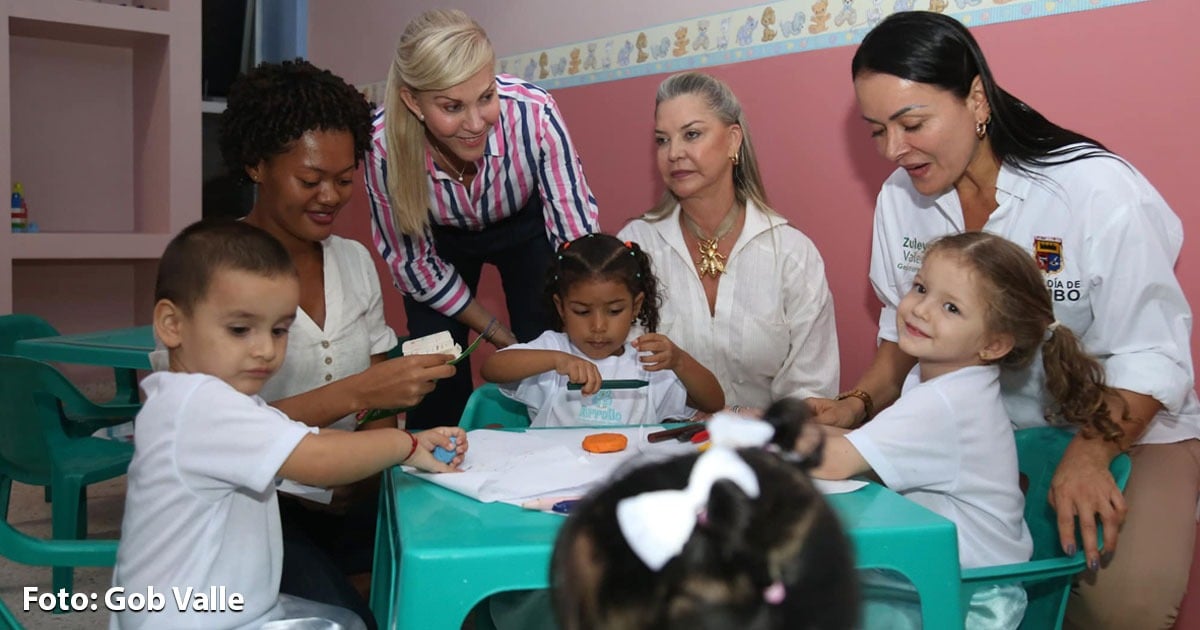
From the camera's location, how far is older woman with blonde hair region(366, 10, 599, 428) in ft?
7.25

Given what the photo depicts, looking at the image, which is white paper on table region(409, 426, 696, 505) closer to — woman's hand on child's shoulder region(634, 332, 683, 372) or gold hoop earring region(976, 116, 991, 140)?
woman's hand on child's shoulder region(634, 332, 683, 372)

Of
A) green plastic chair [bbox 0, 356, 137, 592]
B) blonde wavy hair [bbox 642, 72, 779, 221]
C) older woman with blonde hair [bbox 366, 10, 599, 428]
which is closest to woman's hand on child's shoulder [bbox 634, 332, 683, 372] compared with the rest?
older woman with blonde hair [bbox 366, 10, 599, 428]

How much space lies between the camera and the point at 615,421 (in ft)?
7.11

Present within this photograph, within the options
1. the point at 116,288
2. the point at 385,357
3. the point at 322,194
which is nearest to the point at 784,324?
the point at 385,357

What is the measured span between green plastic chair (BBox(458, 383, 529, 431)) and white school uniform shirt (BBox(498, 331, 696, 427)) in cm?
2

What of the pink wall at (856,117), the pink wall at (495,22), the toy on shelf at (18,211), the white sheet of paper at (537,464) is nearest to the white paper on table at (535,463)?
the white sheet of paper at (537,464)

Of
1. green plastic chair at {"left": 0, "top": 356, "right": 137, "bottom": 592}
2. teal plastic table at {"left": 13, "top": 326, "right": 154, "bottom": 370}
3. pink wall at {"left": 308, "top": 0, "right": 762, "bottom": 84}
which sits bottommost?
green plastic chair at {"left": 0, "top": 356, "right": 137, "bottom": 592}

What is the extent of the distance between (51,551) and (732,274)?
4.94 ft

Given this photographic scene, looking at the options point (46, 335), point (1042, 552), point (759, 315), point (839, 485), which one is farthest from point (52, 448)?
point (1042, 552)

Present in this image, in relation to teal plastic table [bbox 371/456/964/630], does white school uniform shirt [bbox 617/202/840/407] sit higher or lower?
higher

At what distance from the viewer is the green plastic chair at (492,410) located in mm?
2092

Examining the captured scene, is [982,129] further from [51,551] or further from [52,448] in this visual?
[52,448]

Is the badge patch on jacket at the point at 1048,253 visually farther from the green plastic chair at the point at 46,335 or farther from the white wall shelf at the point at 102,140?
the white wall shelf at the point at 102,140

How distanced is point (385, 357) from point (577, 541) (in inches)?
56.0
